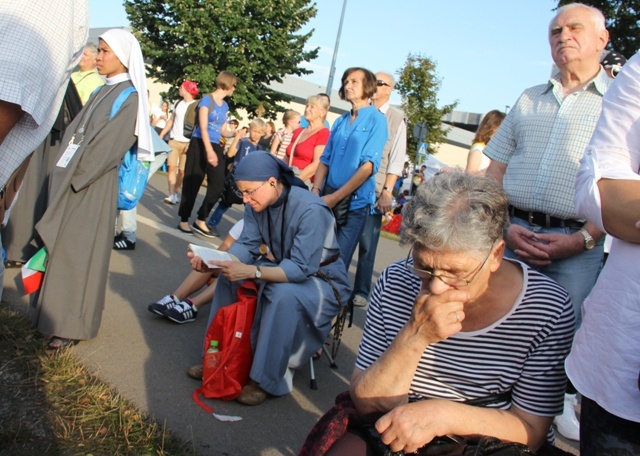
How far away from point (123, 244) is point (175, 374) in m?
2.96

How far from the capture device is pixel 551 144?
289 cm

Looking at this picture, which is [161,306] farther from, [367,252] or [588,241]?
[588,241]

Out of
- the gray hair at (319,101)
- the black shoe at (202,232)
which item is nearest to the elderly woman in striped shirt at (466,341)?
the gray hair at (319,101)

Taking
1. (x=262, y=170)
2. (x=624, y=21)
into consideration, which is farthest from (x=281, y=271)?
(x=624, y=21)

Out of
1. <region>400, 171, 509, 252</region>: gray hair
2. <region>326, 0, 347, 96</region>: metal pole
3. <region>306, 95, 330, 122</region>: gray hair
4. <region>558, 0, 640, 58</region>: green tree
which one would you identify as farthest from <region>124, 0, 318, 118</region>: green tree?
<region>400, 171, 509, 252</region>: gray hair

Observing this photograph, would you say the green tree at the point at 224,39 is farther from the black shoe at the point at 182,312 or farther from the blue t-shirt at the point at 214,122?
the black shoe at the point at 182,312

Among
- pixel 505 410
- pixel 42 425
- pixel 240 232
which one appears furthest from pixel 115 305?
pixel 505 410

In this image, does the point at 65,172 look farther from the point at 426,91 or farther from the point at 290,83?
the point at 290,83

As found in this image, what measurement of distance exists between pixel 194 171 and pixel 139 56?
4029 millimetres

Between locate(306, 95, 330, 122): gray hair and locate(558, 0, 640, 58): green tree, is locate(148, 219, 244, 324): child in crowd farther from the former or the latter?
locate(558, 0, 640, 58): green tree

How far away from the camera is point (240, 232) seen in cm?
455

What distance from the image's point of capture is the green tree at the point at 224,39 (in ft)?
88.4

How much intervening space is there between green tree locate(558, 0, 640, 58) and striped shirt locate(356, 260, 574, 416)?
1331 cm

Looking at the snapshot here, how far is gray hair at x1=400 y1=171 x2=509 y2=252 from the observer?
191cm
